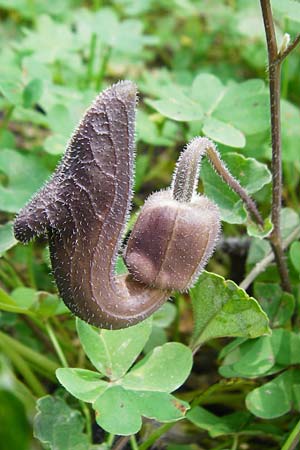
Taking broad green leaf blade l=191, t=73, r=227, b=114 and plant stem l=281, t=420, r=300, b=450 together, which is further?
broad green leaf blade l=191, t=73, r=227, b=114

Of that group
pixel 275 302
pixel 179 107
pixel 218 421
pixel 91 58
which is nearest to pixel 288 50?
pixel 179 107

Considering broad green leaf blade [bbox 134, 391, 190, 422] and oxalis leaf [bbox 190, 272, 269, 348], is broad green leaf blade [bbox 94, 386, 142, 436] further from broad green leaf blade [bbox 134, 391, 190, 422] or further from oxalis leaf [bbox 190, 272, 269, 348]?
oxalis leaf [bbox 190, 272, 269, 348]

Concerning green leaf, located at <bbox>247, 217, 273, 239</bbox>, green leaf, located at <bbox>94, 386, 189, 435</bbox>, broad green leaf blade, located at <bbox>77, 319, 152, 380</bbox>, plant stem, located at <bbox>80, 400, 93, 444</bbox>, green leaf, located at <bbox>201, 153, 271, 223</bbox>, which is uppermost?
green leaf, located at <bbox>201, 153, 271, 223</bbox>

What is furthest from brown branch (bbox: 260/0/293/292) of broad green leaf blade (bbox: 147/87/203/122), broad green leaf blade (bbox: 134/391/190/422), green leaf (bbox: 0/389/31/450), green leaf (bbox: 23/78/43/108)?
green leaf (bbox: 0/389/31/450)

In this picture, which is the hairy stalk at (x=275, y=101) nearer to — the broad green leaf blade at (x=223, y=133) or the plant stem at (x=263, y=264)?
the plant stem at (x=263, y=264)

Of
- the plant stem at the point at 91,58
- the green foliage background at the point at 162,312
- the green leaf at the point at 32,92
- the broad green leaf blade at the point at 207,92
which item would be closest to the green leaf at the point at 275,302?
the green foliage background at the point at 162,312

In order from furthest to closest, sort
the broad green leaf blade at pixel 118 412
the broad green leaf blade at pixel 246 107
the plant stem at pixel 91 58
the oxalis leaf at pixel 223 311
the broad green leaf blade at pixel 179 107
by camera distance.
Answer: the plant stem at pixel 91 58 < the broad green leaf blade at pixel 246 107 < the broad green leaf blade at pixel 179 107 < the oxalis leaf at pixel 223 311 < the broad green leaf blade at pixel 118 412

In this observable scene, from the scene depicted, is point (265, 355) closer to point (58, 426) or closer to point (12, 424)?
point (58, 426)
